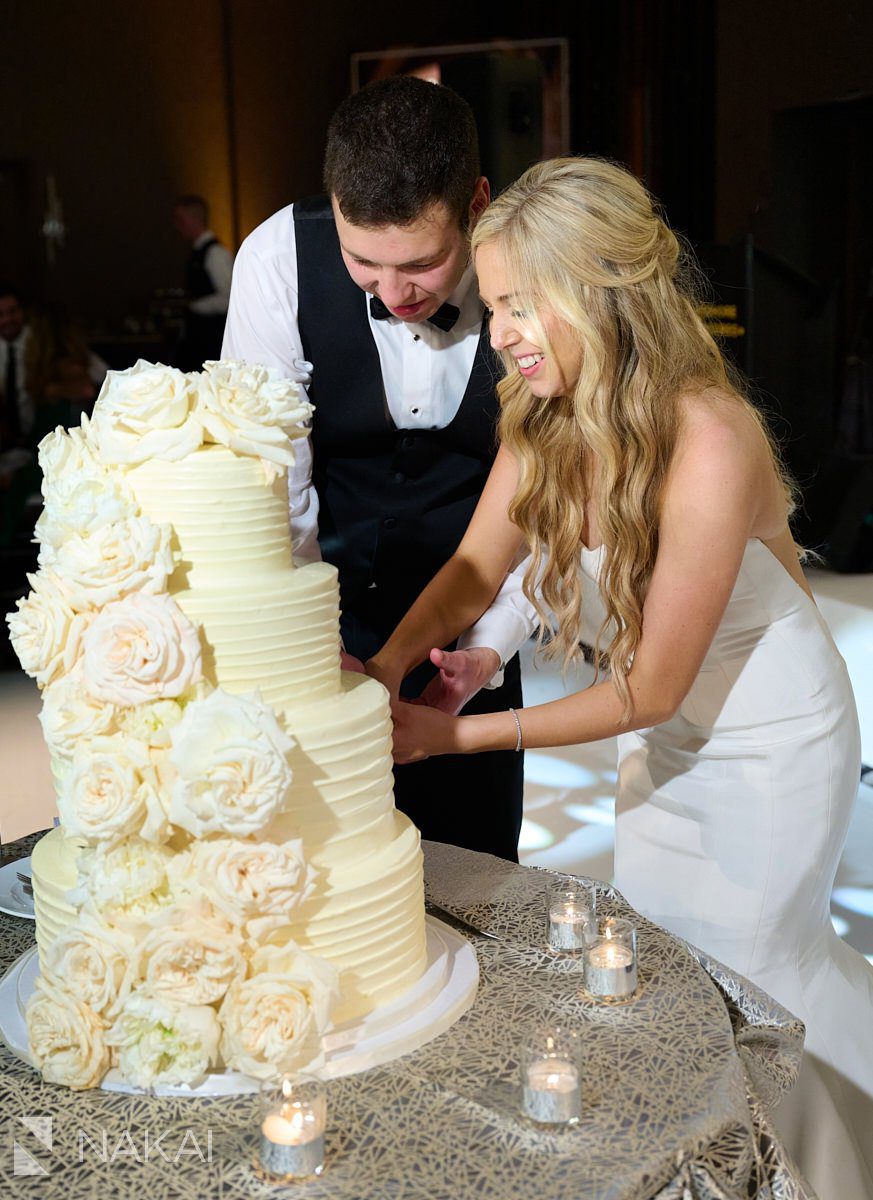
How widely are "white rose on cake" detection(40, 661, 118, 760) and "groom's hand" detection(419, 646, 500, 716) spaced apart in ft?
2.63

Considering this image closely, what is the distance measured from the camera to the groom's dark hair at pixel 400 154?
7.07 feet

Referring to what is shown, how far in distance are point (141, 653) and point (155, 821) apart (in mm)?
179

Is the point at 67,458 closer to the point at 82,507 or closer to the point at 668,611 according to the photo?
the point at 82,507

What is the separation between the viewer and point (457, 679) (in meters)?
2.19

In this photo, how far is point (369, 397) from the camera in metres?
2.54

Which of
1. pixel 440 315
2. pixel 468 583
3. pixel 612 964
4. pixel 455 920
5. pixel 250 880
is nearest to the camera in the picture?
pixel 250 880

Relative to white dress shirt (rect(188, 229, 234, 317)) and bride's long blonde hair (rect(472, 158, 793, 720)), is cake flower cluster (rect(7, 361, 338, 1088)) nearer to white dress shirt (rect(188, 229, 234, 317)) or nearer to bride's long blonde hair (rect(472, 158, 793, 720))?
bride's long blonde hair (rect(472, 158, 793, 720))

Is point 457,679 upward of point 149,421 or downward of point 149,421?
downward

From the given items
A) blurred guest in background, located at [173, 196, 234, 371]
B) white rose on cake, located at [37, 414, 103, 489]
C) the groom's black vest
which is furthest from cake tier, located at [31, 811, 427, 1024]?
blurred guest in background, located at [173, 196, 234, 371]

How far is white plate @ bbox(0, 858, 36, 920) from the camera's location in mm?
1935

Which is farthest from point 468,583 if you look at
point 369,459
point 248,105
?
point 248,105

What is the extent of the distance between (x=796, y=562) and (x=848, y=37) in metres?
5.19

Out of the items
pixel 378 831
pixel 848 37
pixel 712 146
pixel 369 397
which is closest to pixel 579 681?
pixel 712 146

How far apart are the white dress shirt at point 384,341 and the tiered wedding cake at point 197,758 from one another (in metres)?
0.99
